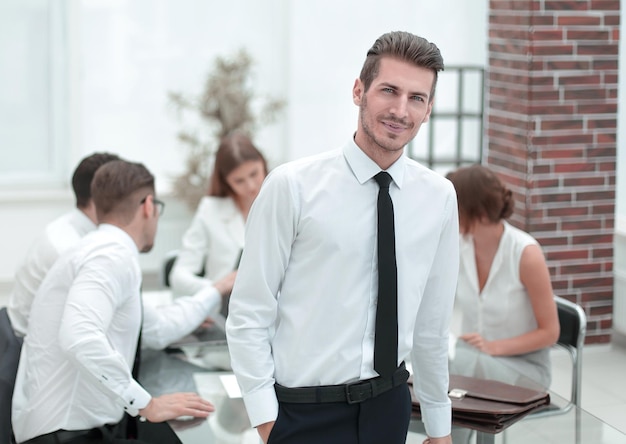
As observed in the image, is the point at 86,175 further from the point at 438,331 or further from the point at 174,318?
the point at 438,331

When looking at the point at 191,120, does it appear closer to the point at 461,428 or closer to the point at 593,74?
the point at 593,74

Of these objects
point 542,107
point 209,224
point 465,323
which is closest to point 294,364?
point 465,323

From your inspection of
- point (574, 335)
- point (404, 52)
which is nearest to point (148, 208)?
point (404, 52)

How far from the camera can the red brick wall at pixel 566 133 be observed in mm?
5031

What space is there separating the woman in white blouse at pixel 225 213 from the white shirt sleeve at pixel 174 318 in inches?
29.4

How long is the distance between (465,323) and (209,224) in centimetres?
124

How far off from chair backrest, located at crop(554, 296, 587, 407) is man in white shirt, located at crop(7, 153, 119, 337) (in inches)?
65.2

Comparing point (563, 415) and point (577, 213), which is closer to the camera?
point (563, 415)

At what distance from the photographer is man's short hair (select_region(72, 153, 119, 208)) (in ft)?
10.7

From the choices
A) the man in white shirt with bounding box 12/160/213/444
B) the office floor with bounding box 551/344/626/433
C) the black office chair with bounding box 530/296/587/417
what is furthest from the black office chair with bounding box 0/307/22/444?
the office floor with bounding box 551/344/626/433

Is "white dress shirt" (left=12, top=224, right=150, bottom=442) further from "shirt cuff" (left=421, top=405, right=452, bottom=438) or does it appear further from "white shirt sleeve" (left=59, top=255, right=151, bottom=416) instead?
"shirt cuff" (left=421, top=405, right=452, bottom=438)

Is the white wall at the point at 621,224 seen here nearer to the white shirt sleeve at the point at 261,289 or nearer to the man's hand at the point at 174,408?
the man's hand at the point at 174,408

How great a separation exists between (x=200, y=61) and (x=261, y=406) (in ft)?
16.9

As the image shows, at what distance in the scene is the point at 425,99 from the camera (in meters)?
1.95
